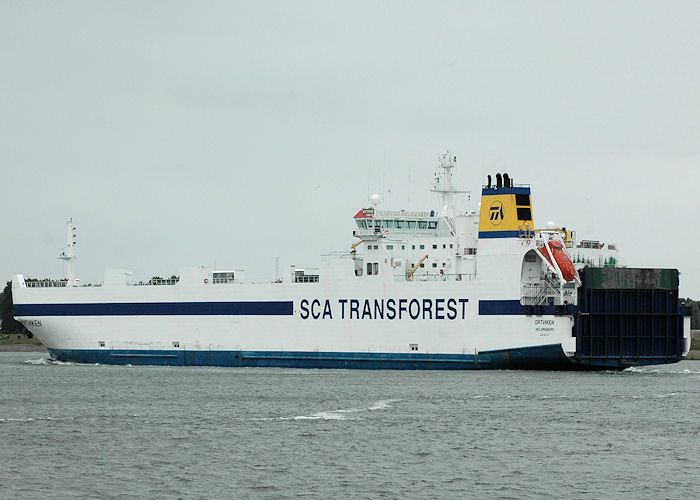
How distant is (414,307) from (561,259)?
6596mm

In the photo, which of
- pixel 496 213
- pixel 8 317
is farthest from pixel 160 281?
pixel 8 317

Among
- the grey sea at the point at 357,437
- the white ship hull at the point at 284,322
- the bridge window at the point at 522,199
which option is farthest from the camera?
the white ship hull at the point at 284,322

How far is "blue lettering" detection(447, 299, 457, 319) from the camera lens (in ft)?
152

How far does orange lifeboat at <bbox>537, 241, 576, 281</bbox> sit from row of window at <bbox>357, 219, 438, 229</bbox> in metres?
9.01

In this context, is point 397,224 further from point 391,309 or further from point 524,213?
point 524,213

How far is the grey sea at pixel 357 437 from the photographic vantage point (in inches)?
908

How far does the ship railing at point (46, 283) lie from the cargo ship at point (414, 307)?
1.38m

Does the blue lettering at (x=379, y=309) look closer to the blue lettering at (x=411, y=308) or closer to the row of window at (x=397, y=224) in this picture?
the blue lettering at (x=411, y=308)

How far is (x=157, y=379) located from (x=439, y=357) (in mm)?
11304

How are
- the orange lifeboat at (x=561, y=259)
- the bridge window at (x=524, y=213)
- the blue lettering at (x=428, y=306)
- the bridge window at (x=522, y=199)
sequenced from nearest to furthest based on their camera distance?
the orange lifeboat at (x=561, y=259) → the bridge window at (x=524, y=213) → the bridge window at (x=522, y=199) → the blue lettering at (x=428, y=306)

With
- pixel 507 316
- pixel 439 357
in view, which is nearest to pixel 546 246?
pixel 507 316

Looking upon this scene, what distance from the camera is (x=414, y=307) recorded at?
4731 centimetres

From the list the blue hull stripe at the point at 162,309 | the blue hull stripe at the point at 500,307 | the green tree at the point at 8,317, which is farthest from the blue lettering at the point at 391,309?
the green tree at the point at 8,317

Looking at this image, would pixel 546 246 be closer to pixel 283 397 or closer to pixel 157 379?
pixel 283 397
